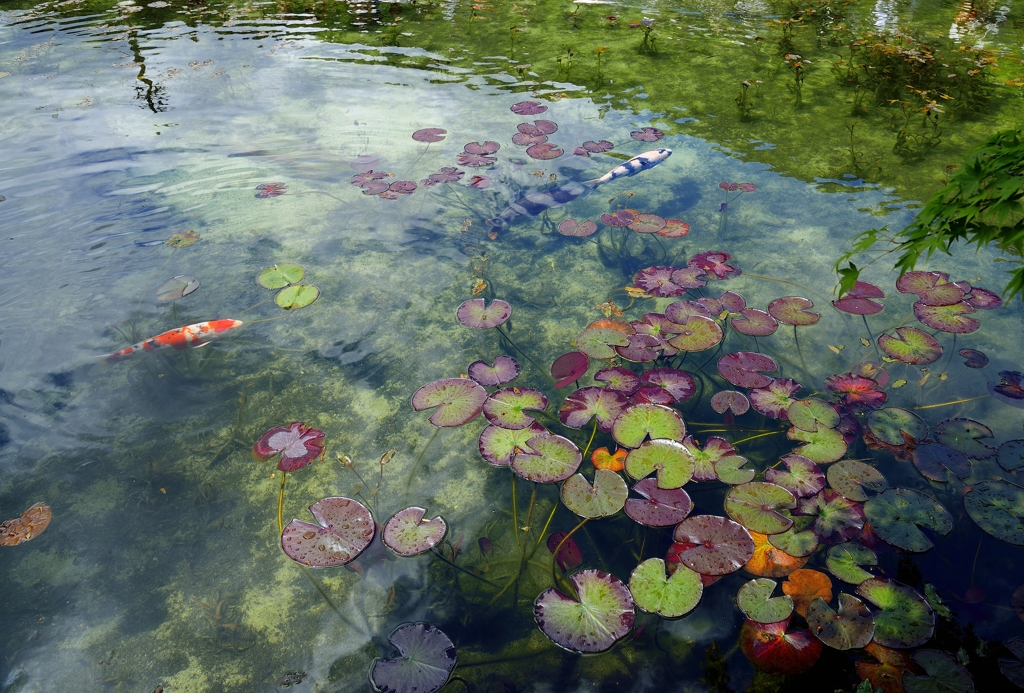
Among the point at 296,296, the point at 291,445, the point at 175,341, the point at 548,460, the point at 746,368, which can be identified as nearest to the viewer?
the point at 548,460

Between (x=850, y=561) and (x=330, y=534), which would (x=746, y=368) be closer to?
(x=850, y=561)

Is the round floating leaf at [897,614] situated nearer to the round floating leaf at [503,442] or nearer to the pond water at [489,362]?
the pond water at [489,362]

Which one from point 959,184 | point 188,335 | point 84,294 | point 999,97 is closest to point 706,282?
point 959,184

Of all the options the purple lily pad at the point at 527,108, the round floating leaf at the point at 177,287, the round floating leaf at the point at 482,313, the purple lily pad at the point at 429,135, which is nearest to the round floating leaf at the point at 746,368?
the round floating leaf at the point at 482,313

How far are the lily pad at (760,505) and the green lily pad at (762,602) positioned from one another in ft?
0.60

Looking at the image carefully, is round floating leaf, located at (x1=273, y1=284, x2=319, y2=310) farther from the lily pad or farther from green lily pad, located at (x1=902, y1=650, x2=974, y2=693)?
green lily pad, located at (x1=902, y1=650, x2=974, y2=693)

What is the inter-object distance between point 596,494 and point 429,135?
3.35 m

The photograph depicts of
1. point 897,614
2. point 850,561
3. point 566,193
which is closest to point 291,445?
point 850,561

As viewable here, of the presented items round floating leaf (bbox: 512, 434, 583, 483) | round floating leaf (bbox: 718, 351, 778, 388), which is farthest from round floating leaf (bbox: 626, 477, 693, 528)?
round floating leaf (bbox: 718, 351, 778, 388)

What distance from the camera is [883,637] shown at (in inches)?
65.2

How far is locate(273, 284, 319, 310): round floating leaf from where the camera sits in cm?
304

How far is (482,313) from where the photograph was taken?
9.47 feet

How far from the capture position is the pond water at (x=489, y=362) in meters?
1.77

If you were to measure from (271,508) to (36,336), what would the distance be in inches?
71.3
